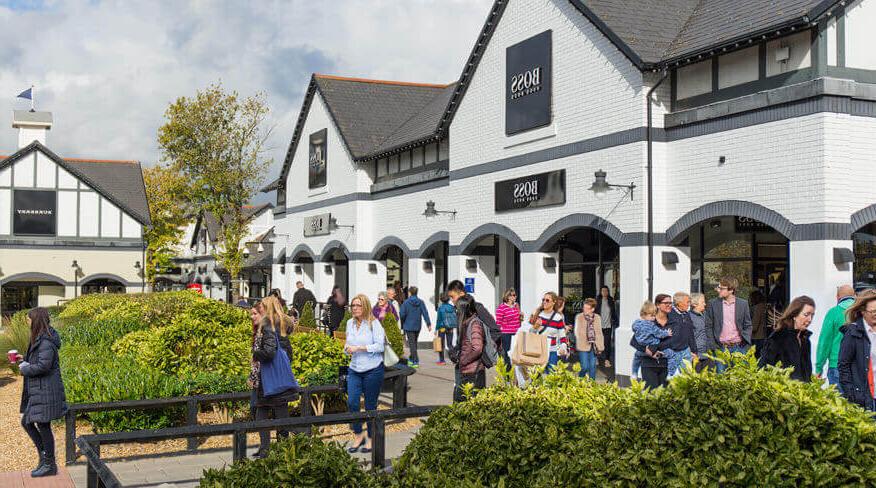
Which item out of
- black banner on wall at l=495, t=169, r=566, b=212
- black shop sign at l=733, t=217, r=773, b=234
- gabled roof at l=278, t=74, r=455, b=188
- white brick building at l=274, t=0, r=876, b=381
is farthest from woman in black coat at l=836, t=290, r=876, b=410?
gabled roof at l=278, t=74, r=455, b=188

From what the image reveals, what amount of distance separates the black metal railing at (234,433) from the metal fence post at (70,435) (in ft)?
10.3

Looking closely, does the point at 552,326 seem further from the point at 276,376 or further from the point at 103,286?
the point at 103,286

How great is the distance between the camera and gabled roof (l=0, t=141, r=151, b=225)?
41375 mm

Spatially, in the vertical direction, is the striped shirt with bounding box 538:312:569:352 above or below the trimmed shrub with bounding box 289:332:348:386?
above

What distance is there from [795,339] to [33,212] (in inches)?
1541

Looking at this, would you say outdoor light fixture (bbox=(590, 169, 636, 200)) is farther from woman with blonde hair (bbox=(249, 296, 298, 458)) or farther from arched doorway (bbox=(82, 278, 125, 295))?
arched doorway (bbox=(82, 278, 125, 295))

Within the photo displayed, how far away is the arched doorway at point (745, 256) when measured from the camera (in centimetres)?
1584

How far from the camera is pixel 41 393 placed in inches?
344

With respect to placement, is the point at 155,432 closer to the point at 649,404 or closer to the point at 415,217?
the point at 649,404

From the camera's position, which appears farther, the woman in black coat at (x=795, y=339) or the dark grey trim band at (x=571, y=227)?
the dark grey trim band at (x=571, y=227)

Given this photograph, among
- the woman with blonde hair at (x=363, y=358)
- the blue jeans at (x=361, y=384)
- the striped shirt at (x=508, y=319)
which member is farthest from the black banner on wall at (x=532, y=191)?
the blue jeans at (x=361, y=384)

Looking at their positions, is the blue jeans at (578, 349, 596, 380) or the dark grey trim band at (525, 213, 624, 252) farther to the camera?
the dark grey trim band at (525, 213, 624, 252)

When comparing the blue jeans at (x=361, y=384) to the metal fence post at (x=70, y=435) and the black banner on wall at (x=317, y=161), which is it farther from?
the black banner on wall at (x=317, y=161)

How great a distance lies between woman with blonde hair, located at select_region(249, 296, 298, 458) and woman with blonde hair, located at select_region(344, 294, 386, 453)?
1025mm
